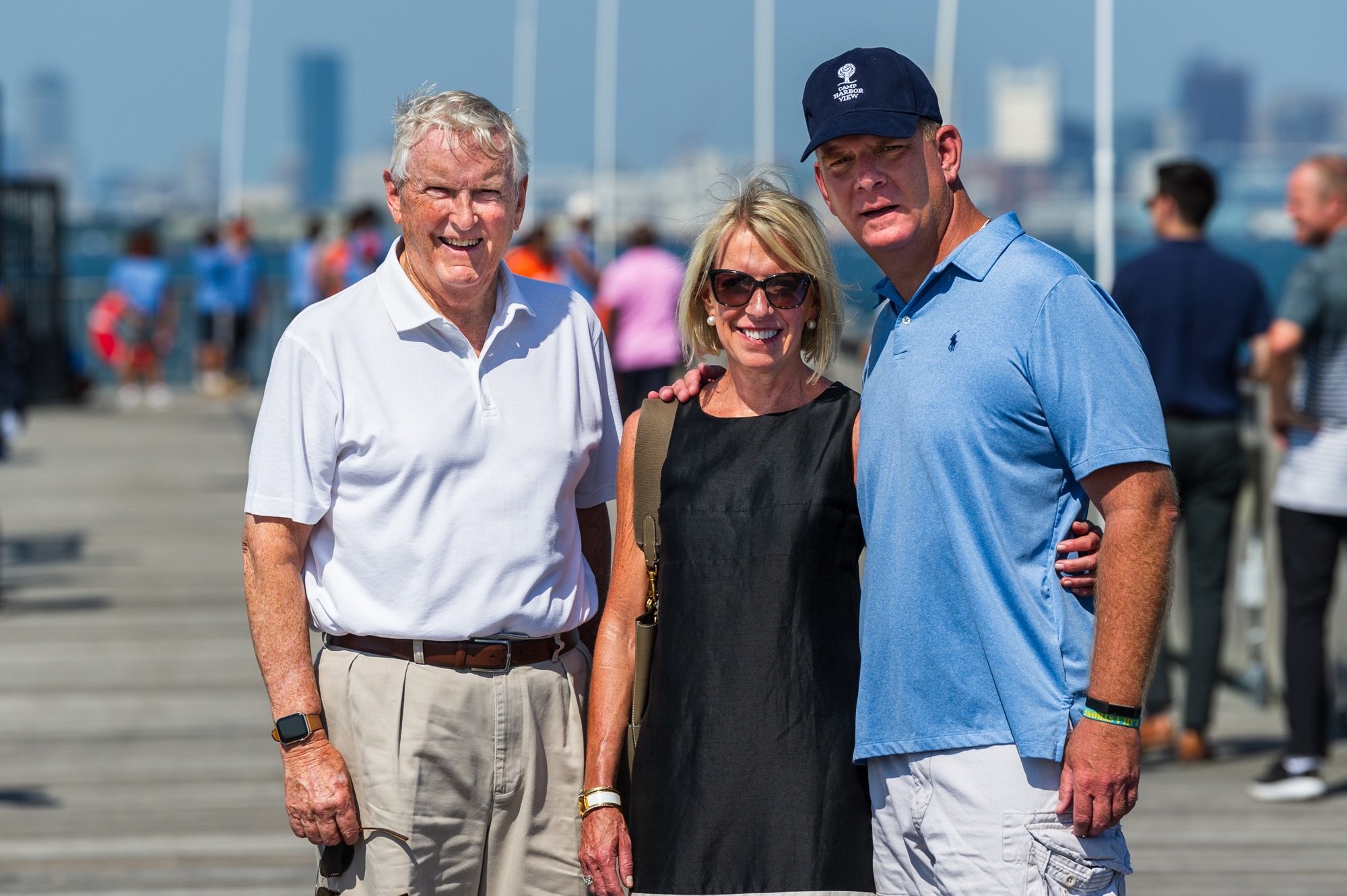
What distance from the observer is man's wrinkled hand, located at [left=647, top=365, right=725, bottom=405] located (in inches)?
117

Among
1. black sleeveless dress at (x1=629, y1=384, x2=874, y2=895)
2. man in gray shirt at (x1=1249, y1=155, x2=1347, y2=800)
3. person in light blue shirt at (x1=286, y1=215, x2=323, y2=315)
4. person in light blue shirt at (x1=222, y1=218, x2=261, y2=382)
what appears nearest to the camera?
black sleeveless dress at (x1=629, y1=384, x2=874, y2=895)

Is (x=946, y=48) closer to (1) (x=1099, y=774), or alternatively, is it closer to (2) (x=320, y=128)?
(1) (x=1099, y=774)

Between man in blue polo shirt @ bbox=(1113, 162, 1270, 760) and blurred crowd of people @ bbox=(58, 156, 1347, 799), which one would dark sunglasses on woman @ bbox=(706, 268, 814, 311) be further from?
man in blue polo shirt @ bbox=(1113, 162, 1270, 760)

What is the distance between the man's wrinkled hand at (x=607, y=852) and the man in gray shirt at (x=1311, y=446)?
3502 millimetres

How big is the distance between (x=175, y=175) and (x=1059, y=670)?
5200cm

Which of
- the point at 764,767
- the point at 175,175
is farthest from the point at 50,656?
the point at 175,175

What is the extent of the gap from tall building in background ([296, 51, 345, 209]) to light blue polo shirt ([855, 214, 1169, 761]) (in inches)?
1013

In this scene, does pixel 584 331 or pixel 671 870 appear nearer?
pixel 671 870

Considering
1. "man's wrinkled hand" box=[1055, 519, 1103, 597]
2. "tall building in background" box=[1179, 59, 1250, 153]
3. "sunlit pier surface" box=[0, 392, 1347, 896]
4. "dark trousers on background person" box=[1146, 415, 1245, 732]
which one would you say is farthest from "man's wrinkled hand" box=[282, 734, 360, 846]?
"tall building in background" box=[1179, 59, 1250, 153]

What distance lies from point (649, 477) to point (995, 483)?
2.03 ft

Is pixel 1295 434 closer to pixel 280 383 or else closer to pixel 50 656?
pixel 280 383

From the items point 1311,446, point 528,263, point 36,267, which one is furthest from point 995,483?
point 36,267

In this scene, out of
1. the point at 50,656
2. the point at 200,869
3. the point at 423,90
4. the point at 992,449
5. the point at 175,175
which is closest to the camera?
the point at 992,449

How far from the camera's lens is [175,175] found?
5150 cm
